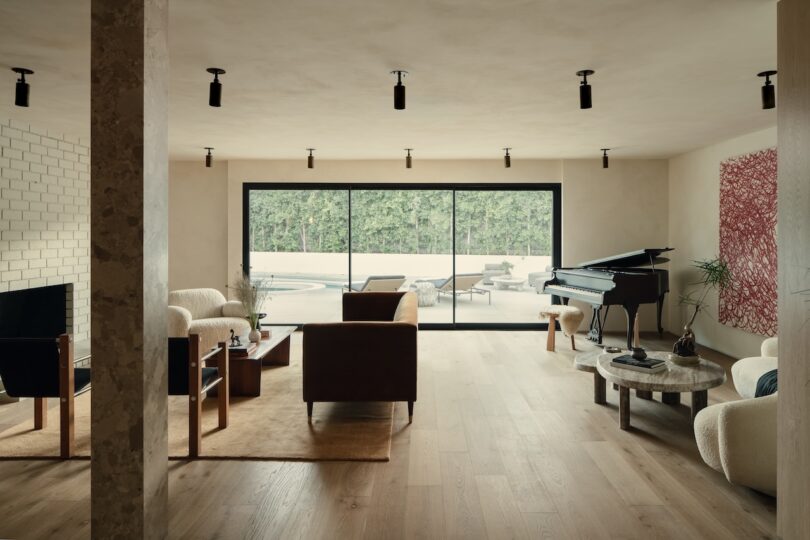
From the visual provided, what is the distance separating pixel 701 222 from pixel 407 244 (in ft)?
13.0

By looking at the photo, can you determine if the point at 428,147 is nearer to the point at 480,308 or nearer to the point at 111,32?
the point at 480,308

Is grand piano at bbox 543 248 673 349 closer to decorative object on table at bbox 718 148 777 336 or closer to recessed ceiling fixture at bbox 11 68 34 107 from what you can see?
decorative object on table at bbox 718 148 777 336

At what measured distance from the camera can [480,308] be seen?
825 centimetres

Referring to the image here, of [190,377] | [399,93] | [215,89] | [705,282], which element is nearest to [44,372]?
[190,377]

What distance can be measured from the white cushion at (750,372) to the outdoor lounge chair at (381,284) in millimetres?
4870

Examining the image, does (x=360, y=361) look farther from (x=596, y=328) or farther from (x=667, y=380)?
(x=596, y=328)

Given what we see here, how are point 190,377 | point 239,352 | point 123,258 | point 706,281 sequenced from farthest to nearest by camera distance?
point 706,281, point 239,352, point 190,377, point 123,258

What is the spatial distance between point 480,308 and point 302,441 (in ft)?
16.3

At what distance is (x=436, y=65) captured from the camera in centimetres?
367

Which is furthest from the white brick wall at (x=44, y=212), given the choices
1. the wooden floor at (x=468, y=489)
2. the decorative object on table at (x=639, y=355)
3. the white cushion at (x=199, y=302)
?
the decorative object on table at (x=639, y=355)

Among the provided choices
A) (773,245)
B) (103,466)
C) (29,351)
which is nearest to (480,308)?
(773,245)

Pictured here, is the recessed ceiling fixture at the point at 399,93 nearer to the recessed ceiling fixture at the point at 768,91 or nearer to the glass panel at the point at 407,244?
→ the recessed ceiling fixture at the point at 768,91

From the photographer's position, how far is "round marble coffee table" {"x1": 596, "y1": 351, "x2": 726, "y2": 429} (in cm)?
360

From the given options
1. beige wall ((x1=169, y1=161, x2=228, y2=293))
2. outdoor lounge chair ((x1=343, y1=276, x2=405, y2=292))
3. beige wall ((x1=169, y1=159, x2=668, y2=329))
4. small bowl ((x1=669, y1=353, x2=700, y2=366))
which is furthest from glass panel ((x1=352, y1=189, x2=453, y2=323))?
small bowl ((x1=669, y1=353, x2=700, y2=366))
